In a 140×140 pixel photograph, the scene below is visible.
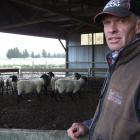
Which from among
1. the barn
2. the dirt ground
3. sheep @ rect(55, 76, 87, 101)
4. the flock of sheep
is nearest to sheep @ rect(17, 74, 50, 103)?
the flock of sheep

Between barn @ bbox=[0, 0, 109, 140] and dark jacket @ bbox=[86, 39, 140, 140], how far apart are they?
4.61 metres

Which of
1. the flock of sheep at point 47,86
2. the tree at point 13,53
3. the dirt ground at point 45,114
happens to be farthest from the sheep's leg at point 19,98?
the tree at point 13,53

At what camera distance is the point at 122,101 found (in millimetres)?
1575

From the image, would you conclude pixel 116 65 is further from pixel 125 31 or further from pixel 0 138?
pixel 0 138

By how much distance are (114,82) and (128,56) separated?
5.5 inches

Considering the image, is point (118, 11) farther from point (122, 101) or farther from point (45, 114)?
point (45, 114)

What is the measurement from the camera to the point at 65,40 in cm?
2430

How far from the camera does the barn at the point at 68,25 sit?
12.6m

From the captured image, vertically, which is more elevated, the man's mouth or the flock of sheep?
the man's mouth

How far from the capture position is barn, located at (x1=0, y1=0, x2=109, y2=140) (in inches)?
496

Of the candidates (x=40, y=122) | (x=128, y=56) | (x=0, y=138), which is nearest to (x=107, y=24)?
(x=128, y=56)

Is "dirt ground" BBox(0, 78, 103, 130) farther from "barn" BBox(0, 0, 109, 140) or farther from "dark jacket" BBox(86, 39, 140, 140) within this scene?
"dark jacket" BBox(86, 39, 140, 140)

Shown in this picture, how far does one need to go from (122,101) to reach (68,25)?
774 inches

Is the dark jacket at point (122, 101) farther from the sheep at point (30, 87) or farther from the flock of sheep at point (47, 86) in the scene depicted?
the sheep at point (30, 87)
